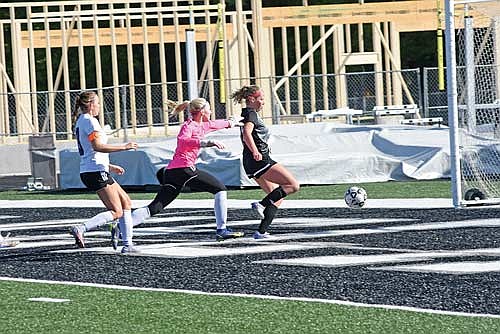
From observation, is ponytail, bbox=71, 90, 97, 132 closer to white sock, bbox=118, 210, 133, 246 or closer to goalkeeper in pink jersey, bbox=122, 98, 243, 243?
white sock, bbox=118, 210, 133, 246

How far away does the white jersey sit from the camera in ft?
49.6

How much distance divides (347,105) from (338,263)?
2821 cm

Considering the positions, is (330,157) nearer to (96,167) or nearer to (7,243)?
(7,243)

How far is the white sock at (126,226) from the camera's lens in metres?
15.2

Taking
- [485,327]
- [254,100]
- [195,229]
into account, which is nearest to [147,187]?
[195,229]

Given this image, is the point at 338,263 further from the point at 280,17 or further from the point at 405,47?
the point at 405,47

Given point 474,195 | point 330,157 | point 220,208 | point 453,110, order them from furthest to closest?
point 330,157 < point 474,195 < point 453,110 < point 220,208

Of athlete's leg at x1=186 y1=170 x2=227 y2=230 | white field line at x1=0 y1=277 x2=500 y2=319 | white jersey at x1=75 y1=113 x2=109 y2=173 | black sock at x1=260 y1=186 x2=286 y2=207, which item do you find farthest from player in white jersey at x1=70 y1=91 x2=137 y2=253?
white field line at x1=0 y1=277 x2=500 y2=319

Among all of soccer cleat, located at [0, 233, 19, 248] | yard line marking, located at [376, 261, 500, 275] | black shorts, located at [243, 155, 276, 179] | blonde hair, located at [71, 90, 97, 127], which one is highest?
blonde hair, located at [71, 90, 97, 127]

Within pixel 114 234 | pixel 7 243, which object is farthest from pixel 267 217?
pixel 7 243

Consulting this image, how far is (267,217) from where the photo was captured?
16391 mm

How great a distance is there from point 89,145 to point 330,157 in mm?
12051

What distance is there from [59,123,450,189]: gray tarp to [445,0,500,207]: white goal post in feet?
5.41

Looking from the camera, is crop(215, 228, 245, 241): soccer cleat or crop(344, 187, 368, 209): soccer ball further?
crop(344, 187, 368, 209): soccer ball
